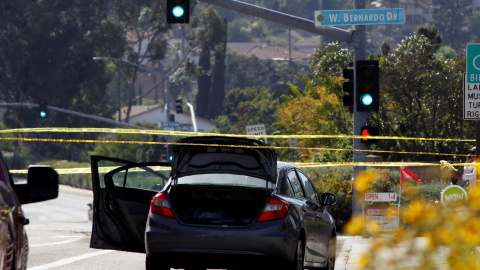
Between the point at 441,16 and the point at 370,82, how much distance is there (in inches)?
5735

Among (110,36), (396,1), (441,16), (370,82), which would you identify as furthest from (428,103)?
(396,1)

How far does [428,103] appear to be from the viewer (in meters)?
33.9

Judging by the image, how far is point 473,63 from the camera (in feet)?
38.9

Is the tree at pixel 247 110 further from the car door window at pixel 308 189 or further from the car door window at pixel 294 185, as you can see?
the car door window at pixel 294 185

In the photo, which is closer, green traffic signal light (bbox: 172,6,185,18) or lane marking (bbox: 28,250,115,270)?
lane marking (bbox: 28,250,115,270)

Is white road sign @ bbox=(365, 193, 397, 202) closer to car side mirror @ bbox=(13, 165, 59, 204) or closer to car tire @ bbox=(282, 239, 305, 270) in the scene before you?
car tire @ bbox=(282, 239, 305, 270)

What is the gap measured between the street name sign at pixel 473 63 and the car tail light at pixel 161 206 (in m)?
4.68

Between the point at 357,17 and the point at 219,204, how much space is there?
8078mm

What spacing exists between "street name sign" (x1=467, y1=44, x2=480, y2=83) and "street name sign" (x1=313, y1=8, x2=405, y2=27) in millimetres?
4583

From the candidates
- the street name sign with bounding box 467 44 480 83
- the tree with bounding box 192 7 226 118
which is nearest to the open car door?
the street name sign with bounding box 467 44 480 83

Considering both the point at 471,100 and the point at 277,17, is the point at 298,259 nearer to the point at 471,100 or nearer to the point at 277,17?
the point at 471,100

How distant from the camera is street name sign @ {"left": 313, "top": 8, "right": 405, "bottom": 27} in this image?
1642 centimetres

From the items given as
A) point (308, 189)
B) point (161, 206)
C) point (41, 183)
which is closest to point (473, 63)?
point (308, 189)

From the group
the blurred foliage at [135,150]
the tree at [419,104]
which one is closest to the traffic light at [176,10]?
the tree at [419,104]
